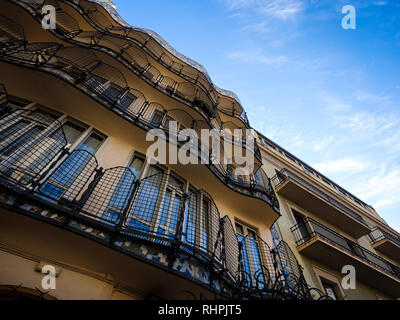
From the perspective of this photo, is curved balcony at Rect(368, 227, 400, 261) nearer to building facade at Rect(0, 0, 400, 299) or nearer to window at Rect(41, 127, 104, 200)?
building facade at Rect(0, 0, 400, 299)

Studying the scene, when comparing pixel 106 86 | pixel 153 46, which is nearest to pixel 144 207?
pixel 106 86

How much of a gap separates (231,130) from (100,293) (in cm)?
1176

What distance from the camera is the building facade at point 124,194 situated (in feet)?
13.4

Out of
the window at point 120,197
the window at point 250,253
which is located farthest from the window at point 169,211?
the window at point 250,253

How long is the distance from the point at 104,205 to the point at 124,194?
60 centimetres

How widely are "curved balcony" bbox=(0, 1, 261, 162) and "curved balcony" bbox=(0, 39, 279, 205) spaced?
0.73 metres

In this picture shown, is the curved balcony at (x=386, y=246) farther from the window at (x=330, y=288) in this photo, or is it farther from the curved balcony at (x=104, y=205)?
the curved balcony at (x=104, y=205)

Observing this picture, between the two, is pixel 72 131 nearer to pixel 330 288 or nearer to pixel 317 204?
pixel 330 288

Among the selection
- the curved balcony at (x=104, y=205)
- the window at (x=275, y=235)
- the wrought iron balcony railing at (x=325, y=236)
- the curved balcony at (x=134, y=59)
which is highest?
the curved balcony at (x=134, y=59)

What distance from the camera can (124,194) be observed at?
5516 millimetres

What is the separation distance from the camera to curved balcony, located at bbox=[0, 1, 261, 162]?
374 inches

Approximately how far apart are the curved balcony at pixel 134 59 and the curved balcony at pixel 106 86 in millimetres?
734
